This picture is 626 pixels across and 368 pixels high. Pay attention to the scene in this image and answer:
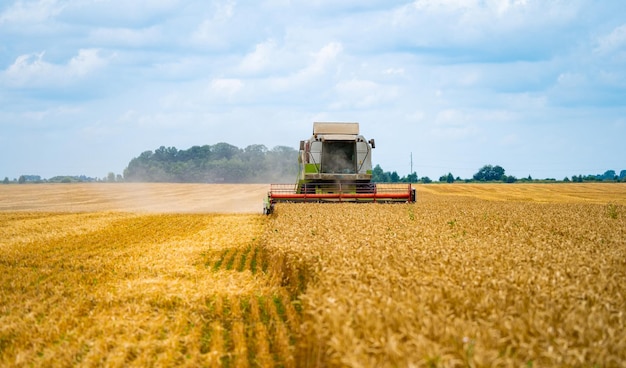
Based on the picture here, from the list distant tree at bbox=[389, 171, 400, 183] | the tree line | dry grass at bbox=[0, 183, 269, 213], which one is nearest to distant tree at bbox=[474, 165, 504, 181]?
distant tree at bbox=[389, 171, 400, 183]

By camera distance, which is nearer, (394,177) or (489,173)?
(489,173)

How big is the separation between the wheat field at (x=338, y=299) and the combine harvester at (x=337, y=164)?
8272 millimetres

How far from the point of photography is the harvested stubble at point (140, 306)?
6316 millimetres

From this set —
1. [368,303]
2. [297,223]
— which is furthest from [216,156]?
[368,303]

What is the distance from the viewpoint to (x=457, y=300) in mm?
5137

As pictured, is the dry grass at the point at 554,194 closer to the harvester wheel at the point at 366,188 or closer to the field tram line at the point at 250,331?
the harvester wheel at the point at 366,188

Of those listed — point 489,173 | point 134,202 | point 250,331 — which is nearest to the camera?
point 250,331

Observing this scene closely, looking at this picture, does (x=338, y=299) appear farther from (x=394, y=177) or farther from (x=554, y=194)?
(x=394, y=177)

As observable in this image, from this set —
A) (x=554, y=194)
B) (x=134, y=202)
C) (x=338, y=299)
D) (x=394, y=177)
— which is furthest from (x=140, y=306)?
(x=394, y=177)

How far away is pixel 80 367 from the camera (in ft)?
19.4

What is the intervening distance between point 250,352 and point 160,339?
1.12 meters

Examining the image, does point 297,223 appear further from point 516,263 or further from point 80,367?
point 80,367

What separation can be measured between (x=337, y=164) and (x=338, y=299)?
17497mm

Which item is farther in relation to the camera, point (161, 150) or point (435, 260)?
point (161, 150)
